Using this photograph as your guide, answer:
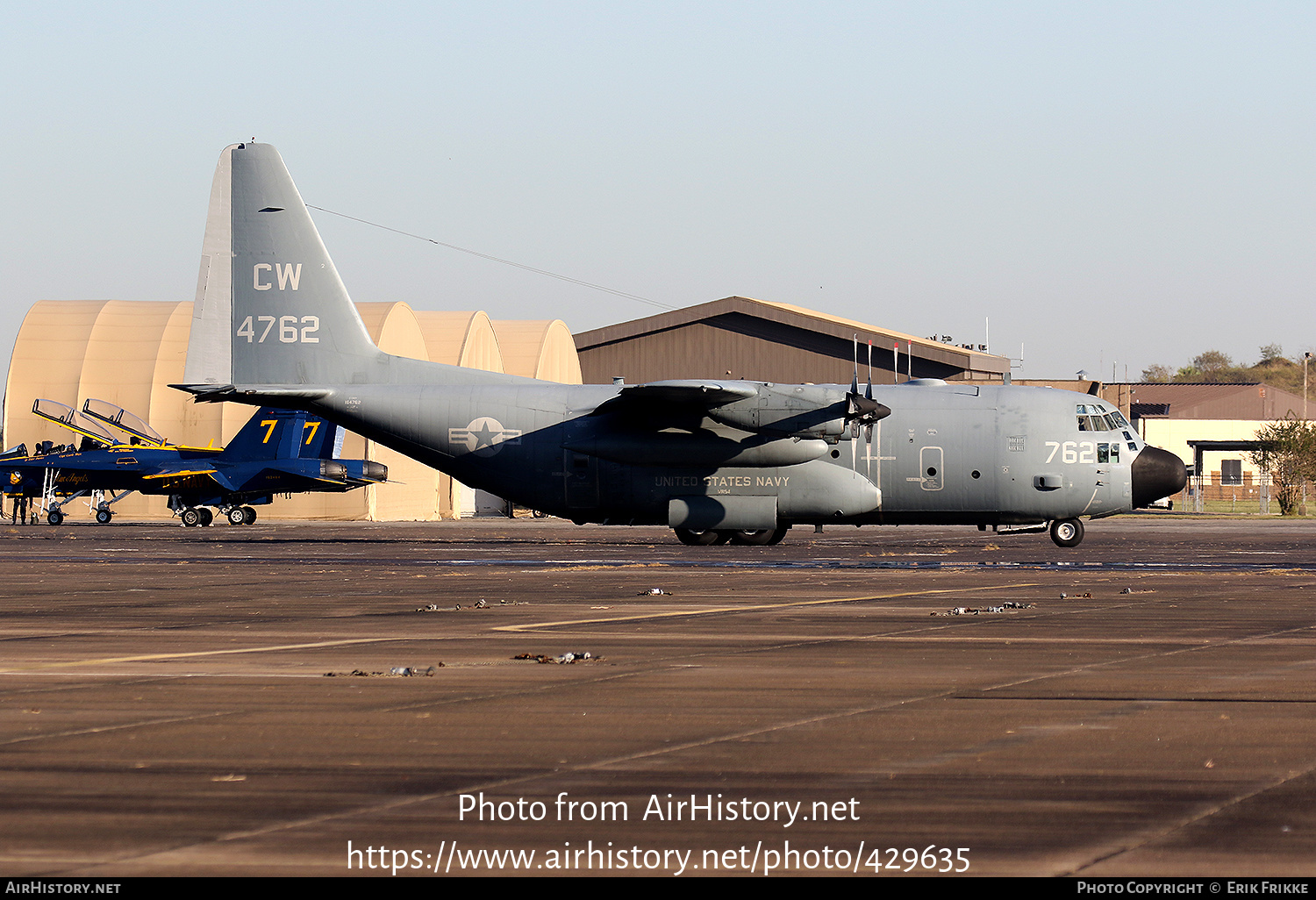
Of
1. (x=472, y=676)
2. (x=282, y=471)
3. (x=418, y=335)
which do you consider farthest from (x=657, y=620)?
(x=418, y=335)

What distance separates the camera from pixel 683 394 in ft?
109

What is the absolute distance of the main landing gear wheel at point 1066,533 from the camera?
3625 cm

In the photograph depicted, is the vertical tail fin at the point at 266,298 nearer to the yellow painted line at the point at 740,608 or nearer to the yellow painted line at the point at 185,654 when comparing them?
the yellow painted line at the point at 740,608

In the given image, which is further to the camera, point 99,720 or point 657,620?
point 657,620

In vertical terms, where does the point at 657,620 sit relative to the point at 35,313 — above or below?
below

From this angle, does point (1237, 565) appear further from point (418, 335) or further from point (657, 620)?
point (418, 335)

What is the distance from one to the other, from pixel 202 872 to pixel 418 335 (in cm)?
6266

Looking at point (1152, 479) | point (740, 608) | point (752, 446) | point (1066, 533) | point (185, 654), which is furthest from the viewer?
point (1066, 533)

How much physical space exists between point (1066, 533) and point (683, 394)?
11.4 m

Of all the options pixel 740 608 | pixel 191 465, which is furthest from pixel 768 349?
pixel 740 608

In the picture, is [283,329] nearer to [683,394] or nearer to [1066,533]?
[683,394]

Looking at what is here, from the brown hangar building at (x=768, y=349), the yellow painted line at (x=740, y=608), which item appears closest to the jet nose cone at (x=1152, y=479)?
the yellow painted line at (x=740, y=608)

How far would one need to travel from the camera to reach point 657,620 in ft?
57.3

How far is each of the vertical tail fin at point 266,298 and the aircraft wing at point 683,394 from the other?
302 inches
